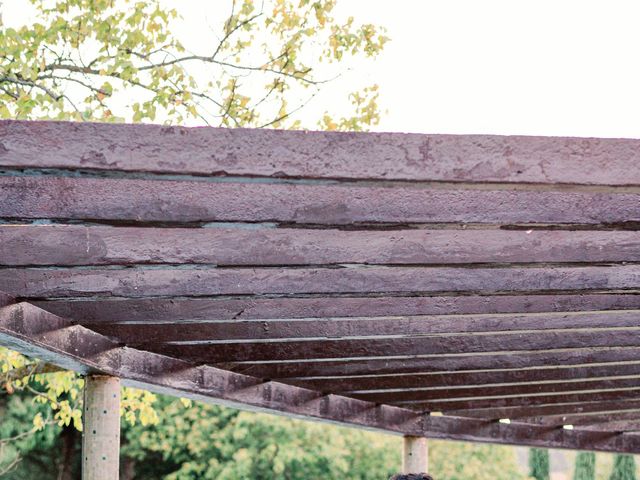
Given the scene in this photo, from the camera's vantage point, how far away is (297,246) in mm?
4656

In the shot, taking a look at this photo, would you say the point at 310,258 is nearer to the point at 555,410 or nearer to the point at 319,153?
the point at 319,153

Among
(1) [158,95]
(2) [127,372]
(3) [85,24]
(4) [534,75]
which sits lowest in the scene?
(2) [127,372]

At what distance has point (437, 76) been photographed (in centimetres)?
4931

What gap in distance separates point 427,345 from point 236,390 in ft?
6.67

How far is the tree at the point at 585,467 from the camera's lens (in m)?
26.2

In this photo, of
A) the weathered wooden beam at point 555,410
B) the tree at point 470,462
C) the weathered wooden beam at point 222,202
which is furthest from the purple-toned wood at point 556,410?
the tree at point 470,462

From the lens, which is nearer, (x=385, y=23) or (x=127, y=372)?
(x=127, y=372)

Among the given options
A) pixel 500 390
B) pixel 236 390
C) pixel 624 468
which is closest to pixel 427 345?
pixel 236 390

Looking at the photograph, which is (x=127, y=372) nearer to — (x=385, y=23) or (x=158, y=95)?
(x=158, y=95)

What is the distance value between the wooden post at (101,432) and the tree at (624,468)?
2004cm

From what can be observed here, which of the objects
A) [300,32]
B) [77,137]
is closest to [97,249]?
[77,137]

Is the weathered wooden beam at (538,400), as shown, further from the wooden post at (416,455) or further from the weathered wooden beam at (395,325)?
the weathered wooden beam at (395,325)

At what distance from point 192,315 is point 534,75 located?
4402 cm

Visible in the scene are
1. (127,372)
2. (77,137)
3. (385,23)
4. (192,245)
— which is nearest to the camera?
(77,137)
